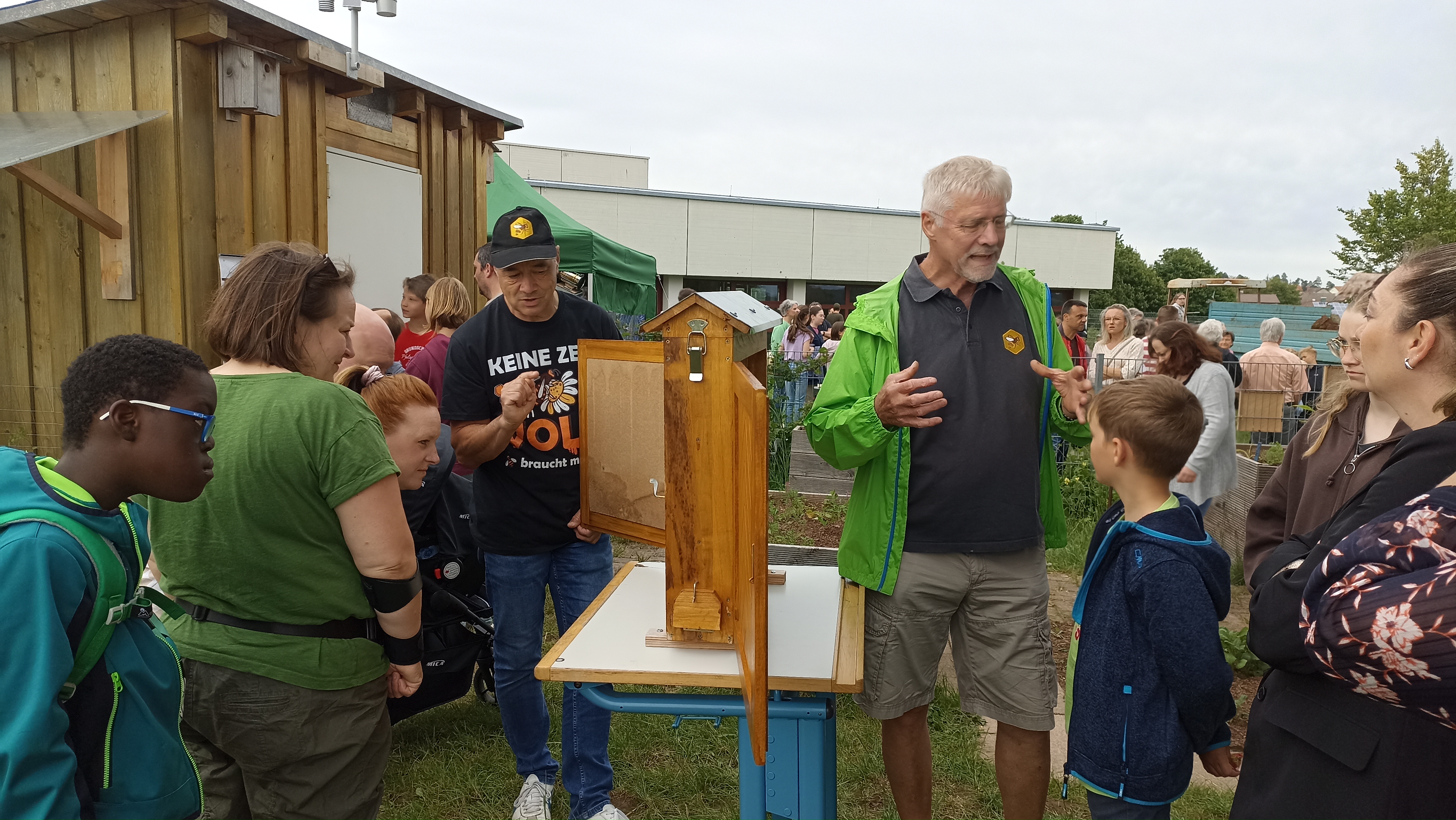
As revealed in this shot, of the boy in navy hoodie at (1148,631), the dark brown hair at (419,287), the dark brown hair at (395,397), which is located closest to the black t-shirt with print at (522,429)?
the dark brown hair at (395,397)

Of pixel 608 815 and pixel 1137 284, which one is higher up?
pixel 1137 284

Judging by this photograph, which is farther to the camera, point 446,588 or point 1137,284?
point 1137,284

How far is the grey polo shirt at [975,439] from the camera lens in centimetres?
267

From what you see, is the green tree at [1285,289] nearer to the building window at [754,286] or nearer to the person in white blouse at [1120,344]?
the building window at [754,286]

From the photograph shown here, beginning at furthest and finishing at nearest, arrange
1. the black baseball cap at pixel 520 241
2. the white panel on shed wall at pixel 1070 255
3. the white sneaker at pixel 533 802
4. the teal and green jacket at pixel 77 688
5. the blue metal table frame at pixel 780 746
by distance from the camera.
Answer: the white panel on shed wall at pixel 1070 255, the white sneaker at pixel 533 802, the black baseball cap at pixel 520 241, the blue metal table frame at pixel 780 746, the teal and green jacket at pixel 77 688

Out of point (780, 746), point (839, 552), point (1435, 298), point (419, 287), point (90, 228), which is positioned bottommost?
point (780, 746)

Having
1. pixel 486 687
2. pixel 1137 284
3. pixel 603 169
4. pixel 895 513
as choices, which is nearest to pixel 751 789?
pixel 895 513

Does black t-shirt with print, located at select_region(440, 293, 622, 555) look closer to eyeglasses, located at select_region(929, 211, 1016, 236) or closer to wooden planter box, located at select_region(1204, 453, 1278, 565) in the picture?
eyeglasses, located at select_region(929, 211, 1016, 236)

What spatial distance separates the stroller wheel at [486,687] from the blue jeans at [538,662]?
994 millimetres

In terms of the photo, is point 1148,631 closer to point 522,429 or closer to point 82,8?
point 522,429

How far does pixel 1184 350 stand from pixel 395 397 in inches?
163

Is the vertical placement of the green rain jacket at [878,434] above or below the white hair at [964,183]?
below

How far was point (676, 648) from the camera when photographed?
2.31 metres

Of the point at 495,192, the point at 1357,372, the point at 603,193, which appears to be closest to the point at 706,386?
the point at 1357,372
